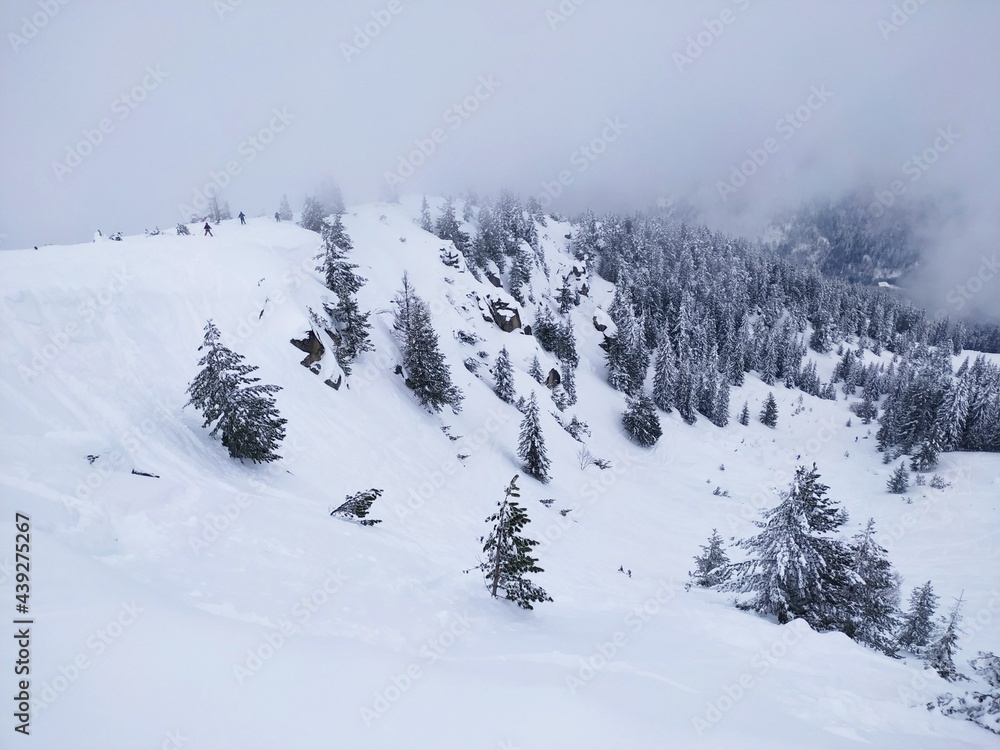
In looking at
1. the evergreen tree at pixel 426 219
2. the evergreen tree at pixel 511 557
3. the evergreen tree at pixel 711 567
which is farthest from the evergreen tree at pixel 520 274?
the evergreen tree at pixel 511 557

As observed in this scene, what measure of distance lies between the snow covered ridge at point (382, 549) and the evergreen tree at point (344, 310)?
0.65 feet

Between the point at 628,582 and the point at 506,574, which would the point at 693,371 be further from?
the point at 506,574

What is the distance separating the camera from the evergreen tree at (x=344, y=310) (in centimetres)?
2805

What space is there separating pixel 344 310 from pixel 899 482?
5073 centimetres

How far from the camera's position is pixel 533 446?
3006 centimetres

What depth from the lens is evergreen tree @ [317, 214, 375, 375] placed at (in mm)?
28047

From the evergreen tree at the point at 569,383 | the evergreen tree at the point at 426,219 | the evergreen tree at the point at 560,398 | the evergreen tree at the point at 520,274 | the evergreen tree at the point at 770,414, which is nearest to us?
the evergreen tree at the point at 560,398

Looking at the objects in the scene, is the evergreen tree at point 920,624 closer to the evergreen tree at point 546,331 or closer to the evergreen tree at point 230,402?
the evergreen tree at point 230,402

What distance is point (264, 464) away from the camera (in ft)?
48.5

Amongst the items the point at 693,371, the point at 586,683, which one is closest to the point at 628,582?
the point at 586,683

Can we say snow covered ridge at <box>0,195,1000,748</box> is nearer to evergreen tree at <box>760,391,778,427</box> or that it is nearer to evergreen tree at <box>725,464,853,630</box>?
evergreen tree at <box>725,464,853,630</box>

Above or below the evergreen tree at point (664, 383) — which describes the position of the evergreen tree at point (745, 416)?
below

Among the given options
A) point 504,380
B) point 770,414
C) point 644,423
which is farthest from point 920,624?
point 770,414

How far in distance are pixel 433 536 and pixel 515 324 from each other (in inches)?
1572
